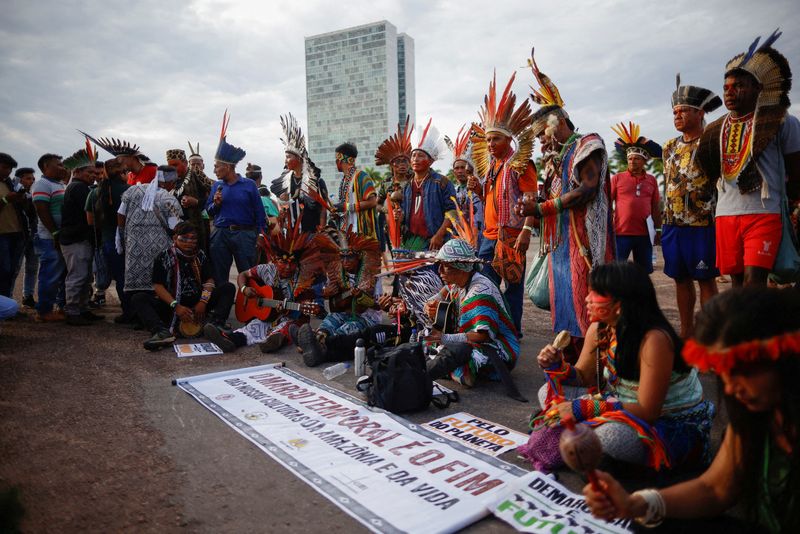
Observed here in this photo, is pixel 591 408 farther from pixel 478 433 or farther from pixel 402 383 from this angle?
pixel 402 383

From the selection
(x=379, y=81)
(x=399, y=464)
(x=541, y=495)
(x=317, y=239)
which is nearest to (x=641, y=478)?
(x=541, y=495)

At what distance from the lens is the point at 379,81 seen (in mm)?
81000

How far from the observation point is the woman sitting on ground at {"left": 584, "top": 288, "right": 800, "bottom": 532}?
136cm

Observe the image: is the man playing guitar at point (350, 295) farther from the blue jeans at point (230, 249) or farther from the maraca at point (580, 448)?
the maraca at point (580, 448)

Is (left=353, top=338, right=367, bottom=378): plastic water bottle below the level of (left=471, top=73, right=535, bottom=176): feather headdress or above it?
below

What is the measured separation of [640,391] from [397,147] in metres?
5.61

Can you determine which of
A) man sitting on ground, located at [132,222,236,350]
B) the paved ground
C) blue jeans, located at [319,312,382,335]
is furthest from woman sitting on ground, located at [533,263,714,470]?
man sitting on ground, located at [132,222,236,350]

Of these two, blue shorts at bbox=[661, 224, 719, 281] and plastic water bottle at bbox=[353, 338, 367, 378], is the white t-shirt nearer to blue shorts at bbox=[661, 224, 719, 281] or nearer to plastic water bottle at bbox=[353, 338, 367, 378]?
blue shorts at bbox=[661, 224, 719, 281]

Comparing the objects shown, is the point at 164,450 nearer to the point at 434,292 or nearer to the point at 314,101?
the point at 434,292

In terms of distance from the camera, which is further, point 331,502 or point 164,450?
point 164,450

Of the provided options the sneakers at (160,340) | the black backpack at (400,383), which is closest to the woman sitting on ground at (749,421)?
the black backpack at (400,383)

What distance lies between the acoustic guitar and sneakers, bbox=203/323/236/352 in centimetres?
60

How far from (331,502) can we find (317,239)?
3.54 m

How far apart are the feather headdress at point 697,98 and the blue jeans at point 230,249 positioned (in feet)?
16.5
